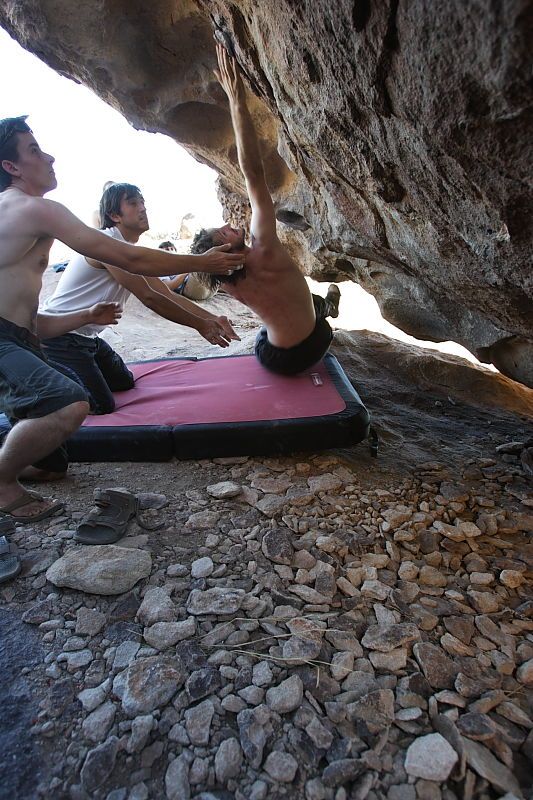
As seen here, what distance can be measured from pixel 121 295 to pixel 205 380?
0.86 metres

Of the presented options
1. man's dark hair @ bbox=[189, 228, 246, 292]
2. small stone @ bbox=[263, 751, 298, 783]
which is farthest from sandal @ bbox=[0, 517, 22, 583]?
man's dark hair @ bbox=[189, 228, 246, 292]

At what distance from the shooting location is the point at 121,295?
124 inches

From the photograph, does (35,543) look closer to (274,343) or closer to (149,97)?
(274,343)

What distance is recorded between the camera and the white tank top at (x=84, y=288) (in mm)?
3008

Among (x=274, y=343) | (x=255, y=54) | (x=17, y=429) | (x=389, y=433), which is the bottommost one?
(x=389, y=433)

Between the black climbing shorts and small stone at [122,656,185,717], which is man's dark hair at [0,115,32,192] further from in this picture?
small stone at [122,656,185,717]

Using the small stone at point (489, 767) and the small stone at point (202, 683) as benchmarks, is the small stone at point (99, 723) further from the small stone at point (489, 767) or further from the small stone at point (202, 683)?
the small stone at point (489, 767)

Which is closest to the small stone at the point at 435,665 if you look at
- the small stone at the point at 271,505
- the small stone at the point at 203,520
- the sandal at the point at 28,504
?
the small stone at the point at 271,505

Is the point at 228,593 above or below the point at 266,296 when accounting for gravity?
below

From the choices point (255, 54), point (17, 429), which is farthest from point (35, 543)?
point (255, 54)

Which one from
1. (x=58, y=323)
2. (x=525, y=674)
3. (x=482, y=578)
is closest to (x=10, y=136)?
(x=58, y=323)

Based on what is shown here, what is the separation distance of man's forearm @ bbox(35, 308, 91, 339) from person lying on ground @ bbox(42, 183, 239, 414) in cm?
30

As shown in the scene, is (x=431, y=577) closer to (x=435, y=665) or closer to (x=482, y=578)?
(x=482, y=578)

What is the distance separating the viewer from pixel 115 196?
10.0ft
